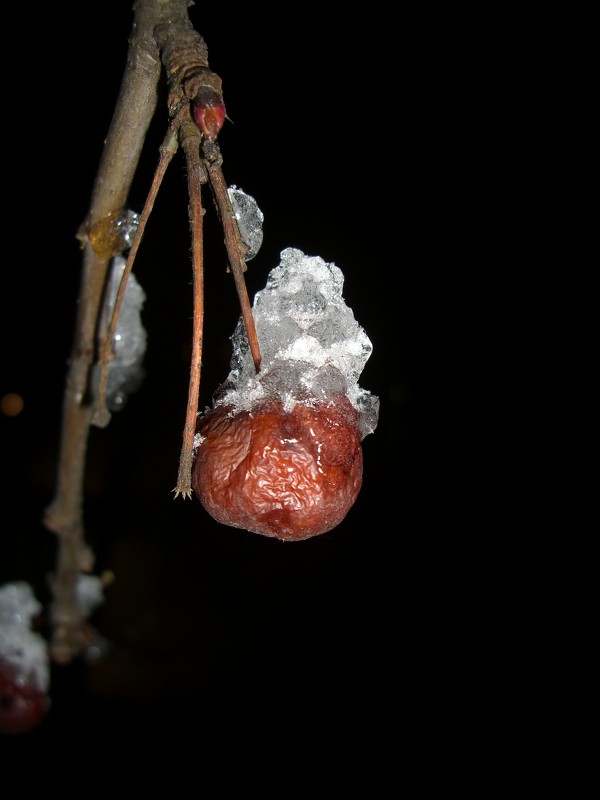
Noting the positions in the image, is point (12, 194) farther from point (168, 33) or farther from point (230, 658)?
point (230, 658)

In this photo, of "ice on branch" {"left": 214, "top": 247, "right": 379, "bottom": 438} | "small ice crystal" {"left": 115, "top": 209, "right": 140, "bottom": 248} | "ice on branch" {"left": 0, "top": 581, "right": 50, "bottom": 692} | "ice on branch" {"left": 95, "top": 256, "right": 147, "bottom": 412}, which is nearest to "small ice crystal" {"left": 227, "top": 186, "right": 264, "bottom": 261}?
"ice on branch" {"left": 214, "top": 247, "right": 379, "bottom": 438}

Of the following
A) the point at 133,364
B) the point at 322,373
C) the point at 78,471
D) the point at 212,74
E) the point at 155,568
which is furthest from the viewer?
the point at 155,568

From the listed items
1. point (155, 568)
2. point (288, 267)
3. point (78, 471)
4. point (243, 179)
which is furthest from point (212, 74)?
point (155, 568)

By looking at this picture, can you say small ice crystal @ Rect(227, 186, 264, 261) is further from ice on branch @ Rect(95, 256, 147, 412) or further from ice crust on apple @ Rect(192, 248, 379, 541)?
ice on branch @ Rect(95, 256, 147, 412)

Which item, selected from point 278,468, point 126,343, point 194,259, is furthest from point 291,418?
point 126,343

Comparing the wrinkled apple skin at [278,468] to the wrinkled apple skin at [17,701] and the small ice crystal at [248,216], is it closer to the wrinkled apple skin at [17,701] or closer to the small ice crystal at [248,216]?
the small ice crystal at [248,216]

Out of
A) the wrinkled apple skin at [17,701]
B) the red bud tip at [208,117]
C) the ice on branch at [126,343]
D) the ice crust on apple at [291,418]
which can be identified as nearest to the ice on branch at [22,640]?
the wrinkled apple skin at [17,701]
